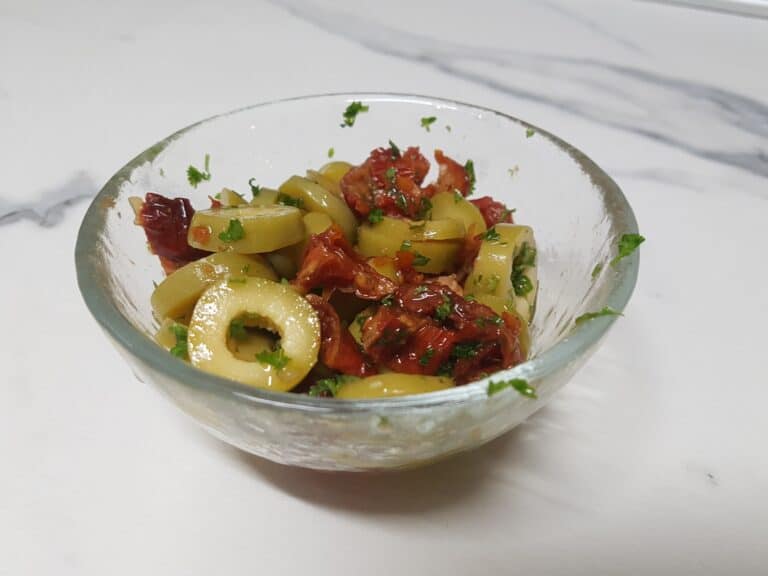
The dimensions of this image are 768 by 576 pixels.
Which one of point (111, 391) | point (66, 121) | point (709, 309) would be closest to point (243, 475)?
point (111, 391)

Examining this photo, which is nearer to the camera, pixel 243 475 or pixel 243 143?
pixel 243 475

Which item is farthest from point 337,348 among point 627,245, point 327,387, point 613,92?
point 613,92

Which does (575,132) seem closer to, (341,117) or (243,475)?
(341,117)

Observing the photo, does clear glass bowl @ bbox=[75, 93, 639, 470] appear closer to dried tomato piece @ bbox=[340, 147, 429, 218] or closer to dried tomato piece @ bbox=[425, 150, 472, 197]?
dried tomato piece @ bbox=[425, 150, 472, 197]

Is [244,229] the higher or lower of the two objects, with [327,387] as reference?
higher

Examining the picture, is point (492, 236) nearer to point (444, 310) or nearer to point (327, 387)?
point (444, 310)

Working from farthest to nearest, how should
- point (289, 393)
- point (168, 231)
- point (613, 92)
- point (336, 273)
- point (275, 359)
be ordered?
1. point (613, 92)
2. point (168, 231)
3. point (336, 273)
4. point (275, 359)
5. point (289, 393)

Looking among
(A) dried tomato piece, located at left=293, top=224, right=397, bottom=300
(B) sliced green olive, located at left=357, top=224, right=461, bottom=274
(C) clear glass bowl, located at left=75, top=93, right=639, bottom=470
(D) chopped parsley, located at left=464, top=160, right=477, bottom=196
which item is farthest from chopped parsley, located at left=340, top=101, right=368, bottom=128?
(A) dried tomato piece, located at left=293, top=224, right=397, bottom=300
